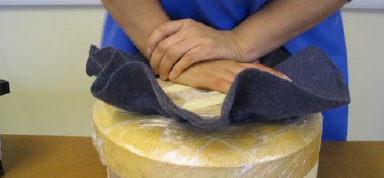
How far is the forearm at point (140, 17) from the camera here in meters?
0.46

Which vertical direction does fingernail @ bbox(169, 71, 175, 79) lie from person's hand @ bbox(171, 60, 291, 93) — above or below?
below

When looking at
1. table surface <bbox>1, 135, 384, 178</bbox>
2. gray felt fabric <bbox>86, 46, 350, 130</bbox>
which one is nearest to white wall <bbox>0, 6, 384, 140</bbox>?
table surface <bbox>1, 135, 384, 178</bbox>

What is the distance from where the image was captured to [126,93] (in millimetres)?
332

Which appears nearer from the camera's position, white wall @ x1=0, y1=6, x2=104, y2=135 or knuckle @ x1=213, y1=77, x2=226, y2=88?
knuckle @ x1=213, y1=77, x2=226, y2=88

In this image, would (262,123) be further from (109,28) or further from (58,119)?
(58,119)

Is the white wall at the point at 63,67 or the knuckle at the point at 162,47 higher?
the knuckle at the point at 162,47

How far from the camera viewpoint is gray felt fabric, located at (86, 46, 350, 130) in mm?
284

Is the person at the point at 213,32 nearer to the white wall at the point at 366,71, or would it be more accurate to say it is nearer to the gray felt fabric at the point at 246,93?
the gray felt fabric at the point at 246,93

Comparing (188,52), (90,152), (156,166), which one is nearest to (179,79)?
(188,52)

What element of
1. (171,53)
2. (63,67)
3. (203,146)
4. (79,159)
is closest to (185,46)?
(171,53)

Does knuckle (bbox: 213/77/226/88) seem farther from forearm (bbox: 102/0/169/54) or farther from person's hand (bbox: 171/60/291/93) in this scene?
forearm (bbox: 102/0/169/54)

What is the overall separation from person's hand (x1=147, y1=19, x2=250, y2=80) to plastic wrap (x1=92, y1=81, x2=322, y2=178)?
0.20 feet

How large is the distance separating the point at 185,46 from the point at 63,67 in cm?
66

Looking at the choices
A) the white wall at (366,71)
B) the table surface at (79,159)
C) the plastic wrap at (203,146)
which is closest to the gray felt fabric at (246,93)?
the plastic wrap at (203,146)
